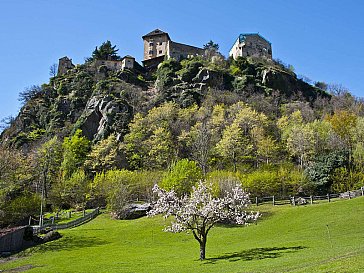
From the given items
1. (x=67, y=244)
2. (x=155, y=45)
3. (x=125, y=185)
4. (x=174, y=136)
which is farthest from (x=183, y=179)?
(x=155, y=45)

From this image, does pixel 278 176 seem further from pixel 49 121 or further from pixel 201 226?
pixel 49 121

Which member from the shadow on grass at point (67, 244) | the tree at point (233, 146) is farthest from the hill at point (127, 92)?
the shadow on grass at point (67, 244)

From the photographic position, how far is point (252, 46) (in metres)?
131

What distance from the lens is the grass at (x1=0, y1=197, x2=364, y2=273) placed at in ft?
64.1

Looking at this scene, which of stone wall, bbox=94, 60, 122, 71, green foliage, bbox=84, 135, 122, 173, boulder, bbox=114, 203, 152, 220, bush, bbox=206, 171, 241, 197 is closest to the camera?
bush, bbox=206, 171, 241, 197

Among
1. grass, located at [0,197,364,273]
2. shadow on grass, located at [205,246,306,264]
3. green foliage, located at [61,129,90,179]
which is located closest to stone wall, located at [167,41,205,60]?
green foliage, located at [61,129,90,179]

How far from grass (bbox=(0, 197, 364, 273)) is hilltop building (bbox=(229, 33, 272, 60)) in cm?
9310

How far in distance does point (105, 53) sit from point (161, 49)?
19.5 metres

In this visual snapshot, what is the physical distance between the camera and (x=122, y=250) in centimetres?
3131

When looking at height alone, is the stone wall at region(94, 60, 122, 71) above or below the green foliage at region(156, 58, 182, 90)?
above

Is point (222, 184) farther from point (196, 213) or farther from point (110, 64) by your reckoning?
point (110, 64)

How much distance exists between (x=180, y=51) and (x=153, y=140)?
56623 mm

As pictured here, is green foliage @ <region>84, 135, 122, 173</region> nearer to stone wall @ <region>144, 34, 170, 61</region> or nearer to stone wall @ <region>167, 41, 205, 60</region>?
stone wall @ <region>167, 41, 205, 60</region>

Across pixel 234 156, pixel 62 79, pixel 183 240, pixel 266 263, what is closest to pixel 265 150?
pixel 234 156
